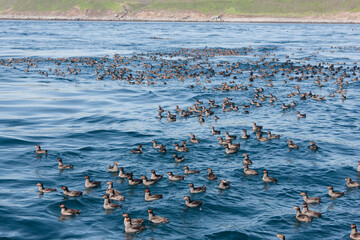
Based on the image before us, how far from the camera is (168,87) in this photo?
2095 inches

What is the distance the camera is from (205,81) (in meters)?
55.7

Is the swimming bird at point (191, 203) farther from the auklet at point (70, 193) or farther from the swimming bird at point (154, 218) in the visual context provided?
the auklet at point (70, 193)

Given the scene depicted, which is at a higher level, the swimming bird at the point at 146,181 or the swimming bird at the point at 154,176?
the swimming bird at the point at 154,176

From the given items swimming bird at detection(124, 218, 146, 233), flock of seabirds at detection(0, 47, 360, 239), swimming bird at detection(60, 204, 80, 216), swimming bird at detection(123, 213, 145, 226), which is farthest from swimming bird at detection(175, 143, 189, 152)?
swimming bird at detection(124, 218, 146, 233)

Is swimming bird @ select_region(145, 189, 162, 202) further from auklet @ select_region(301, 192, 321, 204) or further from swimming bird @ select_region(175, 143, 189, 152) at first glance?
auklet @ select_region(301, 192, 321, 204)

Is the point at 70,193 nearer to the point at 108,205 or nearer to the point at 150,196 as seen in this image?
the point at 108,205

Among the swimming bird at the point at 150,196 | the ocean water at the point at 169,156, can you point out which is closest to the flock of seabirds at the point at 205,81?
the swimming bird at the point at 150,196

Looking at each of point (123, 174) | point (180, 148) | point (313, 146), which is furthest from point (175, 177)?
point (313, 146)

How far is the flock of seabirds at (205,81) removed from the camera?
73.7 ft

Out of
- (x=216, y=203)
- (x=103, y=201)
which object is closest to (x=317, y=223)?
(x=216, y=203)

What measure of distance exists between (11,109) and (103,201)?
24.6m

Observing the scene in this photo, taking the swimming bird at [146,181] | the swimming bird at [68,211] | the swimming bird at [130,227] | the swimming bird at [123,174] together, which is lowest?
the swimming bird at [130,227]

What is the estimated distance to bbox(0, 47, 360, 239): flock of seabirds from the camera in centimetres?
2247

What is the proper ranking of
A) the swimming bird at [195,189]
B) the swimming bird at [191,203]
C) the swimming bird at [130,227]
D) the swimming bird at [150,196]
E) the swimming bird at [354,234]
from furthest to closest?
the swimming bird at [195,189] < the swimming bird at [150,196] < the swimming bird at [191,203] < the swimming bird at [130,227] < the swimming bird at [354,234]
